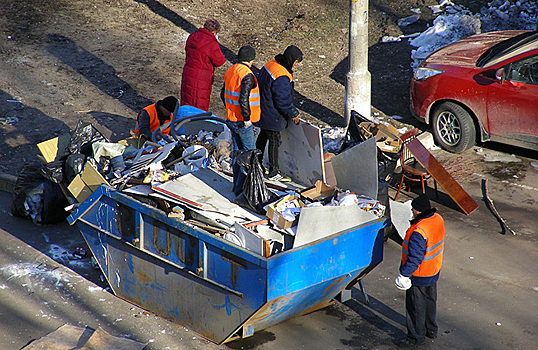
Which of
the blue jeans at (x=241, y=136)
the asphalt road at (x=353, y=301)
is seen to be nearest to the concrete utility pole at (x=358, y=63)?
the asphalt road at (x=353, y=301)

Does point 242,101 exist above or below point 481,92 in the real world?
above

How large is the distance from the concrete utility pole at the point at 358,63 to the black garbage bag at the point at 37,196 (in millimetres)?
4419

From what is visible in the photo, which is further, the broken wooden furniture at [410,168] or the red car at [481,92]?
the red car at [481,92]

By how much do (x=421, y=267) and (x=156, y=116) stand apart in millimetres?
3897

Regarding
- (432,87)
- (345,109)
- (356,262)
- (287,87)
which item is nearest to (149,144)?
(287,87)

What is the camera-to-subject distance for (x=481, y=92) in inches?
328

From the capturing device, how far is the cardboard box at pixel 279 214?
481cm

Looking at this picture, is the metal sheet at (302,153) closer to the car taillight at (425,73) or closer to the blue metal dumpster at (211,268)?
the blue metal dumpster at (211,268)

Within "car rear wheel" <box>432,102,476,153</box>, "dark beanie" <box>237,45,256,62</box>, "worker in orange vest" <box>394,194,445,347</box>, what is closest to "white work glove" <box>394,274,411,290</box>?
"worker in orange vest" <box>394,194,445,347</box>

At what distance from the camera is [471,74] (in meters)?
8.48

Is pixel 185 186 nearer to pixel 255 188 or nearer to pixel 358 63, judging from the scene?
pixel 255 188

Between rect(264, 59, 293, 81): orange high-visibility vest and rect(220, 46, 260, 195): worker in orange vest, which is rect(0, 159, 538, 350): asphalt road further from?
rect(264, 59, 293, 81): orange high-visibility vest

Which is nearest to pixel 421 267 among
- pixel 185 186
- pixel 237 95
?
pixel 185 186

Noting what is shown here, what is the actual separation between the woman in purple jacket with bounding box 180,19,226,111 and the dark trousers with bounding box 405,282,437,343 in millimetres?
4924
